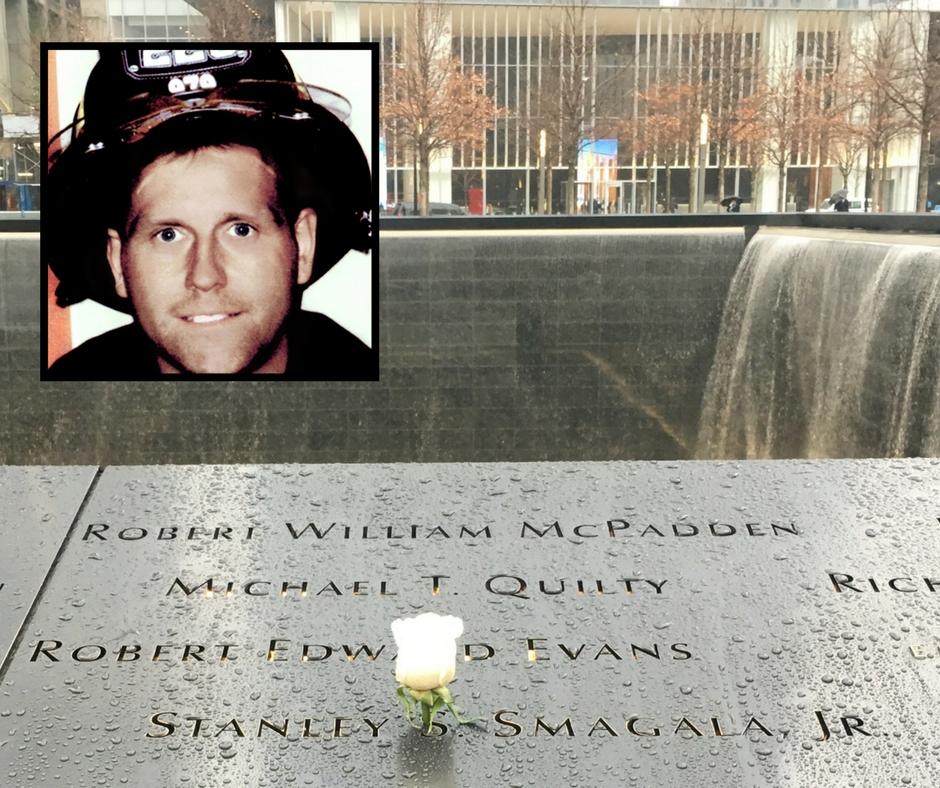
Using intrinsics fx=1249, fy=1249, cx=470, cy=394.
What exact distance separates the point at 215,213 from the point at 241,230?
9 cm

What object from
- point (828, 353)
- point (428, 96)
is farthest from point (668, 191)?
point (828, 353)

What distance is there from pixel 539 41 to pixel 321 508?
920 inches

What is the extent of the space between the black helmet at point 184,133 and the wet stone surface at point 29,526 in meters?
0.87

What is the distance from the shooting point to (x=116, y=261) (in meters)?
3.49

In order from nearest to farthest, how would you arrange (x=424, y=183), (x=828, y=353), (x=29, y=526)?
(x=29, y=526)
(x=828, y=353)
(x=424, y=183)

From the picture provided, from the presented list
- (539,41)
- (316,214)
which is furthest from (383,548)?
(539,41)

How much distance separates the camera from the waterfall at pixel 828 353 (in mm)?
8023

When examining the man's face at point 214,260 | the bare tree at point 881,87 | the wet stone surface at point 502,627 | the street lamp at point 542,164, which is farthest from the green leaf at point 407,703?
the street lamp at point 542,164

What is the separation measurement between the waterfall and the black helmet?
Result: 5.27 metres

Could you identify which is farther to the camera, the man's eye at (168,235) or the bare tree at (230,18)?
the bare tree at (230,18)

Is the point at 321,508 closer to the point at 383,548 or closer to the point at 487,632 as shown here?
the point at 383,548

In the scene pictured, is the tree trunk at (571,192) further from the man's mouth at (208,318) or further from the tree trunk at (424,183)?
the man's mouth at (208,318)

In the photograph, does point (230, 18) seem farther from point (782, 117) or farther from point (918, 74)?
point (918, 74)

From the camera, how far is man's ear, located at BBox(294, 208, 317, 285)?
11.3 feet
